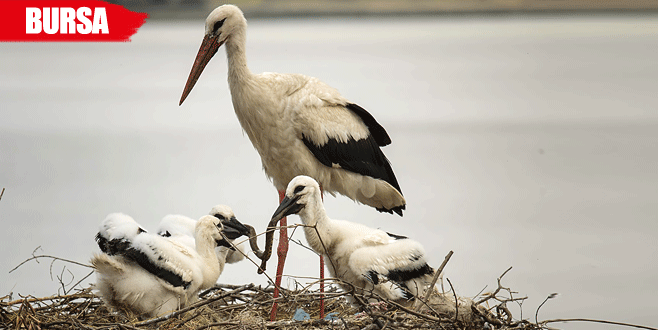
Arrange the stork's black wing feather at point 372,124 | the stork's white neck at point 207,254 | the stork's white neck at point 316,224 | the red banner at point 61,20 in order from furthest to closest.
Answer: the red banner at point 61,20 < the stork's black wing feather at point 372,124 < the stork's white neck at point 207,254 < the stork's white neck at point 316,224

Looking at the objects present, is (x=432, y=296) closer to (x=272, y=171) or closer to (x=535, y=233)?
(x=272, y=171)

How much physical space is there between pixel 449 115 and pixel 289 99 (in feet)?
16.9

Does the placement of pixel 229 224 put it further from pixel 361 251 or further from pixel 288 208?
pixel 361 251

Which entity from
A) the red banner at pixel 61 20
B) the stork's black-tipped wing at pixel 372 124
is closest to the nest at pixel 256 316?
the stork's black-tipped wing at pixel 372 124

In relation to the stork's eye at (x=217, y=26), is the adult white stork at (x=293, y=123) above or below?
below

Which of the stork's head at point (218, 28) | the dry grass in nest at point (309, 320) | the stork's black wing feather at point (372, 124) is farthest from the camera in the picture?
the stork's black wing feather at point (372, 124)

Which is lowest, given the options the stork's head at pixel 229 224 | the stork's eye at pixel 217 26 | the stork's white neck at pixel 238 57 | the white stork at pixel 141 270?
the white stork at pixel 141 270

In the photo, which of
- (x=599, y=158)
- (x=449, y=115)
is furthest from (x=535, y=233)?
(x=449, y=115)

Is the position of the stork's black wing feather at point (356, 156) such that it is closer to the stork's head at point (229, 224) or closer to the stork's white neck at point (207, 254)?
the stork's head at point (229, 224)

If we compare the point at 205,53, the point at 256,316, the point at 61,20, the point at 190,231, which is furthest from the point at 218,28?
the point at 61,20

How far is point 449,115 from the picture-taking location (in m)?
8.30

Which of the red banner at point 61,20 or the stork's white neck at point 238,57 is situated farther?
the red banner at point 61,20

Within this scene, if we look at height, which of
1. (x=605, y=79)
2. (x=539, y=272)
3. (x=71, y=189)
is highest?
(x=605, y=79)

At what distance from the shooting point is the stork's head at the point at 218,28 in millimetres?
3262
